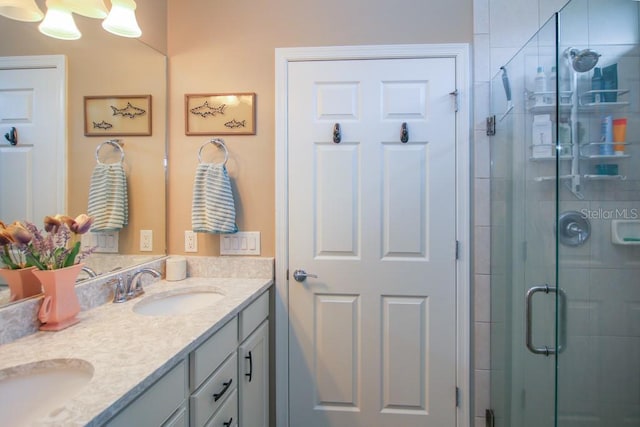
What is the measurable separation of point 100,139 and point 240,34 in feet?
2.95

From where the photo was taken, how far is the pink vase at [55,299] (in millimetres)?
1049

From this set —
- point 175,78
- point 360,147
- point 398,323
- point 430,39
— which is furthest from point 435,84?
point 175,78

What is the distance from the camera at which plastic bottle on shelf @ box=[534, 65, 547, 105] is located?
1283mm

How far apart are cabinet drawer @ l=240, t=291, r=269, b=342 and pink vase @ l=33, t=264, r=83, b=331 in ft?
1.97

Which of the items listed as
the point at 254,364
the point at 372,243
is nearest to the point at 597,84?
the point at 372,243

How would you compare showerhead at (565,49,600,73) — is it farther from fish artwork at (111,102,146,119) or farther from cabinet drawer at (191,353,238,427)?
fish artwork at (111,102,146,119)

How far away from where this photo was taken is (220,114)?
177 cm

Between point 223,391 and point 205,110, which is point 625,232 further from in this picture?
point 205,110

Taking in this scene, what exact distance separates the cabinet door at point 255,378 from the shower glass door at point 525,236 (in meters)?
1.14

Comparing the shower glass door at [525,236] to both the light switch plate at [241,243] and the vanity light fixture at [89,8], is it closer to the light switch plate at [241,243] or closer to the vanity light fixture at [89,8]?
the light switch plate at [241,243]

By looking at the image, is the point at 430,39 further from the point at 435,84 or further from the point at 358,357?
the point at 358,357

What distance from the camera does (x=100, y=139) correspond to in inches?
55.8

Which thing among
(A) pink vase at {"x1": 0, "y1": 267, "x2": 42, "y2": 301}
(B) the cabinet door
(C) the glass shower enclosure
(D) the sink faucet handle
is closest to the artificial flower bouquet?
(A) pink vase at {"x1": 0, "y1": 267, "x2": 42, "y2": 301}

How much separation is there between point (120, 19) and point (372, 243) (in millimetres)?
1518
